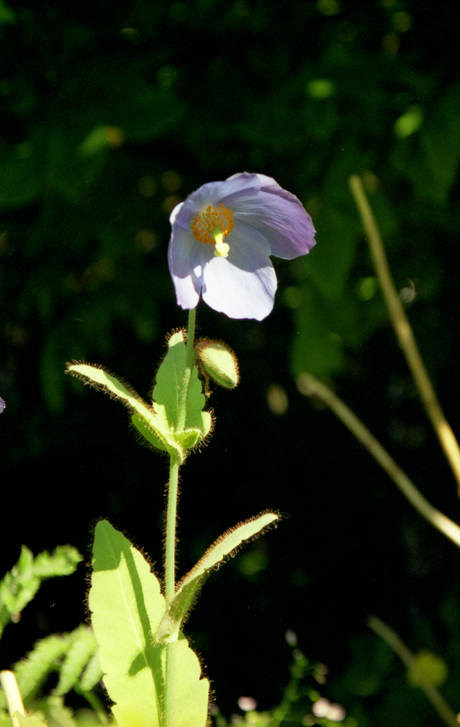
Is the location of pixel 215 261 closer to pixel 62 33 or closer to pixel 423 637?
pixel 62 33

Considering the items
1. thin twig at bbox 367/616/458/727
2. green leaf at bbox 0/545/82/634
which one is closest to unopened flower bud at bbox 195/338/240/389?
green leaf at bbox 0/545/82/634

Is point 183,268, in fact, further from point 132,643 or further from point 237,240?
point 132,643

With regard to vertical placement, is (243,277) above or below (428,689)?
above

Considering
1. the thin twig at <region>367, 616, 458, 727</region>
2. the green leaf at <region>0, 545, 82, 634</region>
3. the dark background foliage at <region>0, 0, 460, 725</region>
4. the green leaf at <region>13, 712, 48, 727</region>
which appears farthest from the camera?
the dark background foliage at <region>0, 0, 460, 725</region>

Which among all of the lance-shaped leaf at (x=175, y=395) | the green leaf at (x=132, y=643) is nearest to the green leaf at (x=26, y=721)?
the green leaf at (x=132, y=643)

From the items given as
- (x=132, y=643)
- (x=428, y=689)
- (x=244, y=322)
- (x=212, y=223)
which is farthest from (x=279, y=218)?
(x=244, y=322)

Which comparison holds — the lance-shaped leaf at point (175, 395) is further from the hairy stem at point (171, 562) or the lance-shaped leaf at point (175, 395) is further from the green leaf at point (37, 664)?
the green leaf at point (37, 664)

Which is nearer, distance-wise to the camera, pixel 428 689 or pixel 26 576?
pixel 26 576

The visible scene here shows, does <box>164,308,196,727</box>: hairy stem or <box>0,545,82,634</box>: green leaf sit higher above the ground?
<box>164,308,196,727</box>: hairy stem

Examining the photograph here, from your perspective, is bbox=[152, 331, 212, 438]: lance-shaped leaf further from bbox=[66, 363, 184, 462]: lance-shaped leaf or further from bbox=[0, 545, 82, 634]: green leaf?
bbox=[0, 545, 82, 634]: green leaf
